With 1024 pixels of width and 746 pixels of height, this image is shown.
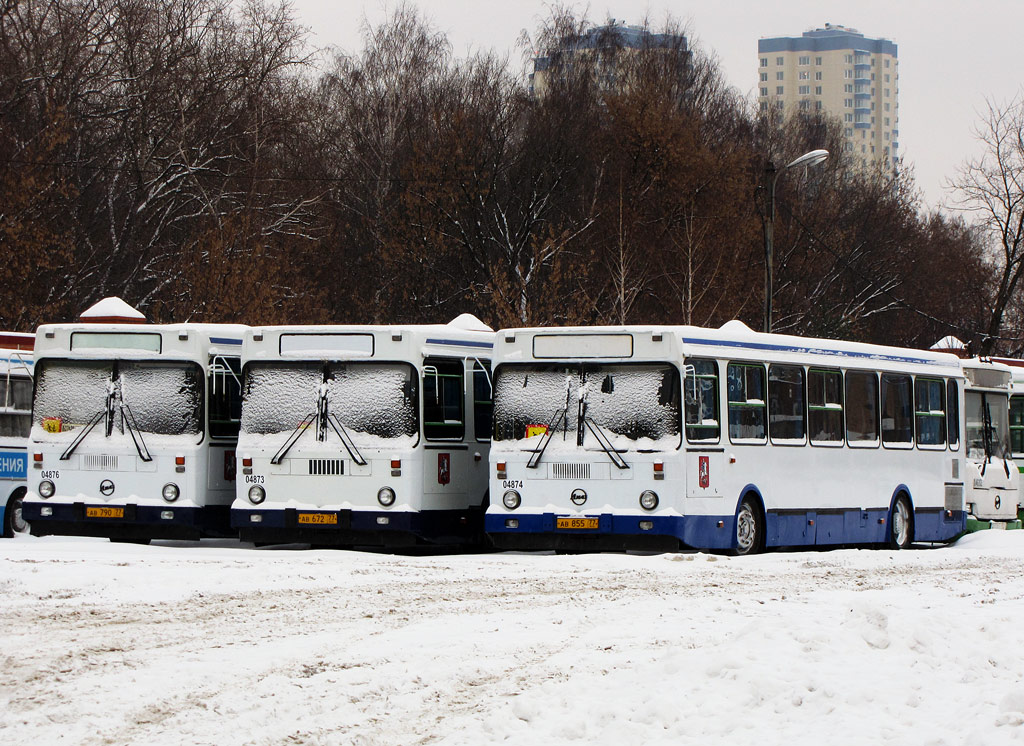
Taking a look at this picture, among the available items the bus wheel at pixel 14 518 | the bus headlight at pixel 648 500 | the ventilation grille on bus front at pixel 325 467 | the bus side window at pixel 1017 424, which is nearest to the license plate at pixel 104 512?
the ventilation grille on bus front at pixel 325 467

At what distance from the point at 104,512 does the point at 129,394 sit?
1481mm

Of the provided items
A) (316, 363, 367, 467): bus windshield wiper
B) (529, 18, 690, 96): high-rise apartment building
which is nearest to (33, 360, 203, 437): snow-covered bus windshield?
(316, 363, 367, 467): bus windshield wiper

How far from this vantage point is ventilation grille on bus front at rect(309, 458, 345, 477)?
2045 cm

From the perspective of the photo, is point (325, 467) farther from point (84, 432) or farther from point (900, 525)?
point (900, 525)

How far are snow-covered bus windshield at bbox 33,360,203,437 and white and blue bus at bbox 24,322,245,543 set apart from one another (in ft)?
0.04

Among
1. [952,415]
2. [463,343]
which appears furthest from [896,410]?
[463,343]

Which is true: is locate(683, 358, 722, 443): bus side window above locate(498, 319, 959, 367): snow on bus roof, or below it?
below

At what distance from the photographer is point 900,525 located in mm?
24672

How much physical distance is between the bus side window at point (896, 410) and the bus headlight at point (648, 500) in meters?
5.85

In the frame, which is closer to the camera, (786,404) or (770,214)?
(786,404)

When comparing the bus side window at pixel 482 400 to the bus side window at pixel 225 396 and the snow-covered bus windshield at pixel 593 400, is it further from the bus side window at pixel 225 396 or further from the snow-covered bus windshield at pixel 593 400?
the bus side window at pixel 225 396

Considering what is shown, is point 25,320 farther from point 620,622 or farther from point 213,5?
point 620,622

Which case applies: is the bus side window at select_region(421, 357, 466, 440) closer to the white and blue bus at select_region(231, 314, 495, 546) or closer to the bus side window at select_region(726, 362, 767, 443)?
the white and blue bus at select_region(231, 314, 495, 546)

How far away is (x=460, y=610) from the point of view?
1312 centimetres
